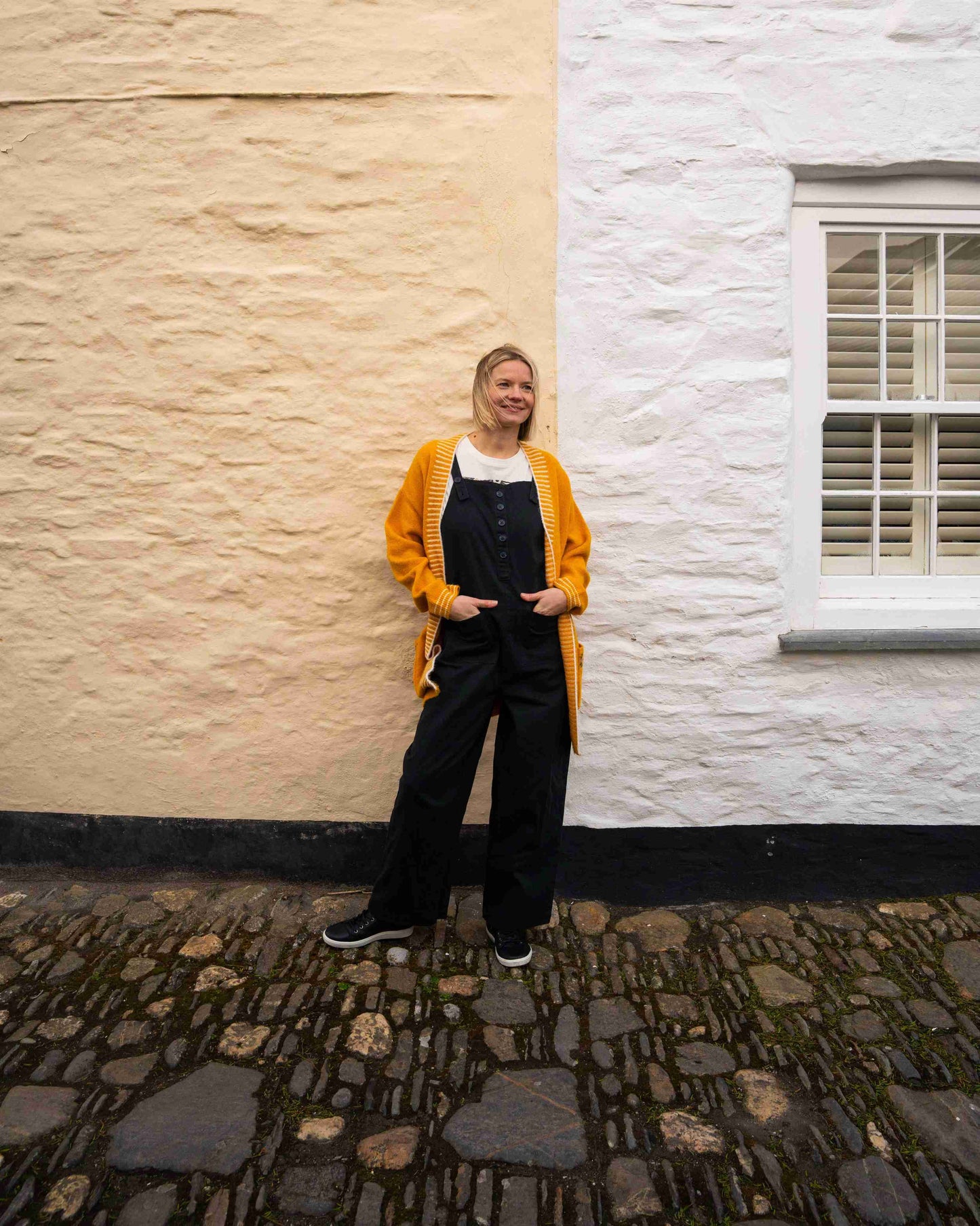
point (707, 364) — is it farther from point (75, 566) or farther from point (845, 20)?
point (75, 566)

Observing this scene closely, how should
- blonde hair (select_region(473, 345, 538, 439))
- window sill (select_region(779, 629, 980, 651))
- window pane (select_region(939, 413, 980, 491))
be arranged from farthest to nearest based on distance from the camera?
window pane (select_region(939, 413, 980, 491)) < window sill (select_region(779, 629, 980, 651)) < blonde hair (select_region(473, 345, 538, 439))

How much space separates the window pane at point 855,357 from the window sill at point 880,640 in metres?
1.00

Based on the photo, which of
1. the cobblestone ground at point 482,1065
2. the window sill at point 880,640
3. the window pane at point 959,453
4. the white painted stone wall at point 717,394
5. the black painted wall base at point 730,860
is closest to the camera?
the cobblestone ground at point 482,1065

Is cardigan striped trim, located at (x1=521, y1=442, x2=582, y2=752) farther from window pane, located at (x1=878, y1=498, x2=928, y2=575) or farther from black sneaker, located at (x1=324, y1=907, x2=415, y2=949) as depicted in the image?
window pane, located at (x1=878, y1=498, x2=928, y2=575)

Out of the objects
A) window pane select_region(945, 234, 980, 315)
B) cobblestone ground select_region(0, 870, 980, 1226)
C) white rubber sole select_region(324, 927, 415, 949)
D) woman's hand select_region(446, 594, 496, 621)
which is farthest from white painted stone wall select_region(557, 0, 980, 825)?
white rubber sole select_region(324, 927, 415, 949)

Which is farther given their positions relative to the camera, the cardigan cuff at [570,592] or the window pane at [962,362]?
the window pane at [962,362]

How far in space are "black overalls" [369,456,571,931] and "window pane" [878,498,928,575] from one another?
5.35 ft

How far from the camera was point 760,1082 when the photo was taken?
2248 mm

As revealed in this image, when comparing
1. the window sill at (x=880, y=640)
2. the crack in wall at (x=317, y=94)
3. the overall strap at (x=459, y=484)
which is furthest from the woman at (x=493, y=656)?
the crack in wall at (x=317, y=94)

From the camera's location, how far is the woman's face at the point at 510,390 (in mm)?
2695

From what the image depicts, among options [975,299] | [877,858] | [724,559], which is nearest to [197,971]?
[724,559]

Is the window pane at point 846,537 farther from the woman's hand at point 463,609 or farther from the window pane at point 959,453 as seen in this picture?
the woman's hand at point 463,609

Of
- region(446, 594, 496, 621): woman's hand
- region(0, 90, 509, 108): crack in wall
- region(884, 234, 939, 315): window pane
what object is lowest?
region(446, 594, 496, 621): woman's hand

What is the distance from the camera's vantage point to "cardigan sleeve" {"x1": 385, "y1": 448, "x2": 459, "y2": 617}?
2.71 meters
